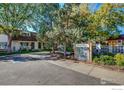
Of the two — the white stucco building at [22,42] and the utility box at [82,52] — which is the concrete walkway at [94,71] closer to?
the utility box at [82,52]

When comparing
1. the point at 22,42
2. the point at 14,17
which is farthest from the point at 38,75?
the point at 14,17

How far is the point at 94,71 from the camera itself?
19.0 feet

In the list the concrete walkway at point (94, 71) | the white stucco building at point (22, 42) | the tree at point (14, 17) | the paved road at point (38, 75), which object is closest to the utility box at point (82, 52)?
the concrete walkway at point (94, 71)

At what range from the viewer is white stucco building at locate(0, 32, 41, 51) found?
573 centimetres

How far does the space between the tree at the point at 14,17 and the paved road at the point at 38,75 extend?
0.67 meters

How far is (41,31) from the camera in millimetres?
5766

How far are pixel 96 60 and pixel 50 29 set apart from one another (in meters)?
1.41

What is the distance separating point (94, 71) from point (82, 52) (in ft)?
3.51

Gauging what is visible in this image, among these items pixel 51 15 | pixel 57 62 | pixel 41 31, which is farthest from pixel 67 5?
pixel 57 62

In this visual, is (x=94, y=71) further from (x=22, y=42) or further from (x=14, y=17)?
(x=14, y=17)

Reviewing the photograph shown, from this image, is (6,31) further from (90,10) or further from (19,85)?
(90,10)

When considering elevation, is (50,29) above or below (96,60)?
above
